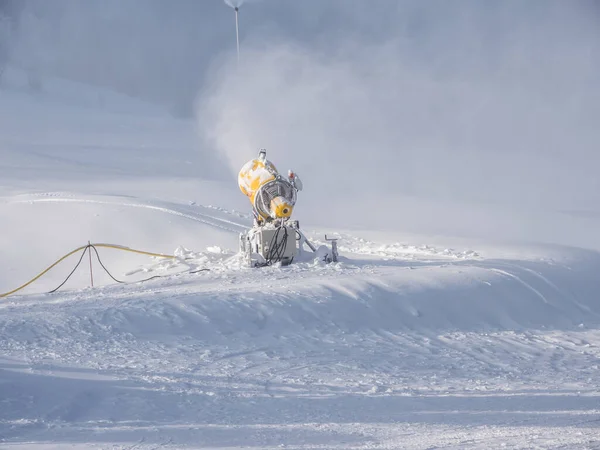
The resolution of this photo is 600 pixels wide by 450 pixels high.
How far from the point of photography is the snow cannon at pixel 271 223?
50.0 ft

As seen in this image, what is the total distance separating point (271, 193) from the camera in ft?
52.4

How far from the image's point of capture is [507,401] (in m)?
8.64

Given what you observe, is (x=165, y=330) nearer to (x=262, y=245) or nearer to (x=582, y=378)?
(x=262, y=245)

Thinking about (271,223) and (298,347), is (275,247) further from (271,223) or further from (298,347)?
(298,347)

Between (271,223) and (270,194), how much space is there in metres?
0.63

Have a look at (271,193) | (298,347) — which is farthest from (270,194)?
(298,347)

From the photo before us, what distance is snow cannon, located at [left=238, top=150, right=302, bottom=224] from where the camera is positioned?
15.8 m

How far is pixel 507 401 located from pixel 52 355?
559 cm

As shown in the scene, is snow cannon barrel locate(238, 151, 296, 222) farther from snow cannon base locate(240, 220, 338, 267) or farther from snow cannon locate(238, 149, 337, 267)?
snow cannon base locate(240, 220, 338, 267)

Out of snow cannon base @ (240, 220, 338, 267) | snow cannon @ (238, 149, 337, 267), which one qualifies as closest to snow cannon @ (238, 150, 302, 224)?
snow cannon @ (238, 149, 337, 267)

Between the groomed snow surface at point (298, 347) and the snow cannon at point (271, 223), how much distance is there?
1.48ft

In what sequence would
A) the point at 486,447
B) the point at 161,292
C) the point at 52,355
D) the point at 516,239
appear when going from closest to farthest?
the point at 486,447 < the point at 52,355 < the point at 161,292 < the point at 516,239

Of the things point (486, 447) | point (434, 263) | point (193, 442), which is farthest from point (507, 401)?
point (434, 263)

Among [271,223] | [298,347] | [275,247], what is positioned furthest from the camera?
[271,223]
